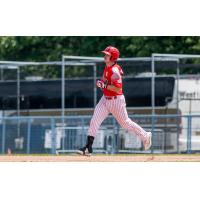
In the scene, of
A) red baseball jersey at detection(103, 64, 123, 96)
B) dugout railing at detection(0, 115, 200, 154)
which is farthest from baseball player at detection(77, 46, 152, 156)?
dugout railing at detection(0, 115, 200, 154)

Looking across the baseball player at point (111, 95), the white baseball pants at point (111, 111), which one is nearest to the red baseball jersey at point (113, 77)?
the baseball player at point (111, 95)

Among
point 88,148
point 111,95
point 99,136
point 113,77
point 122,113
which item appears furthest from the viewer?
point 99,136

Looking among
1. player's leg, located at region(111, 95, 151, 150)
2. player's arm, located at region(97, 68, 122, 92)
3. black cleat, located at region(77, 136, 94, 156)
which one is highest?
player's arm, located at region(97, 68, 122, 92)

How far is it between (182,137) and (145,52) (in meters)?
15.0

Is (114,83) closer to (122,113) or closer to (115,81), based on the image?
(115,81)

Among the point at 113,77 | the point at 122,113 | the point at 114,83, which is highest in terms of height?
the point at 113,77

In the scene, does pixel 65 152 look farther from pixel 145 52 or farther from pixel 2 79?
pixel 145 52

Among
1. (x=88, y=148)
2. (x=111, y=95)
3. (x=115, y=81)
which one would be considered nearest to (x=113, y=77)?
(x=115, y=81)

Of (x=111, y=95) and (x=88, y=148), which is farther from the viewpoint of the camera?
(x=88, y=148)

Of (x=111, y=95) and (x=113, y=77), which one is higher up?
(x=113, y=77)

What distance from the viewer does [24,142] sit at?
1172 inches

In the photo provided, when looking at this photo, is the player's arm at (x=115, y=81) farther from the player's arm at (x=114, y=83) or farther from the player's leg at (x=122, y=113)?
the player's leg at (x=122, y=113)

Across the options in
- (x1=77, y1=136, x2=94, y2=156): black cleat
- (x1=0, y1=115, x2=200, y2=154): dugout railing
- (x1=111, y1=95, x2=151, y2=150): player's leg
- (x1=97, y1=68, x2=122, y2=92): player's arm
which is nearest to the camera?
(x1=97, y1=68, x2=122, y2=92): player's arm

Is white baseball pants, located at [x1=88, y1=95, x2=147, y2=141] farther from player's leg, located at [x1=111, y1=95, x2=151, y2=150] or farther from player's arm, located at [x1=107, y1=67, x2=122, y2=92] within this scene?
player's arm, located at [x1=107, y1=67, x2=122, y2=92]
